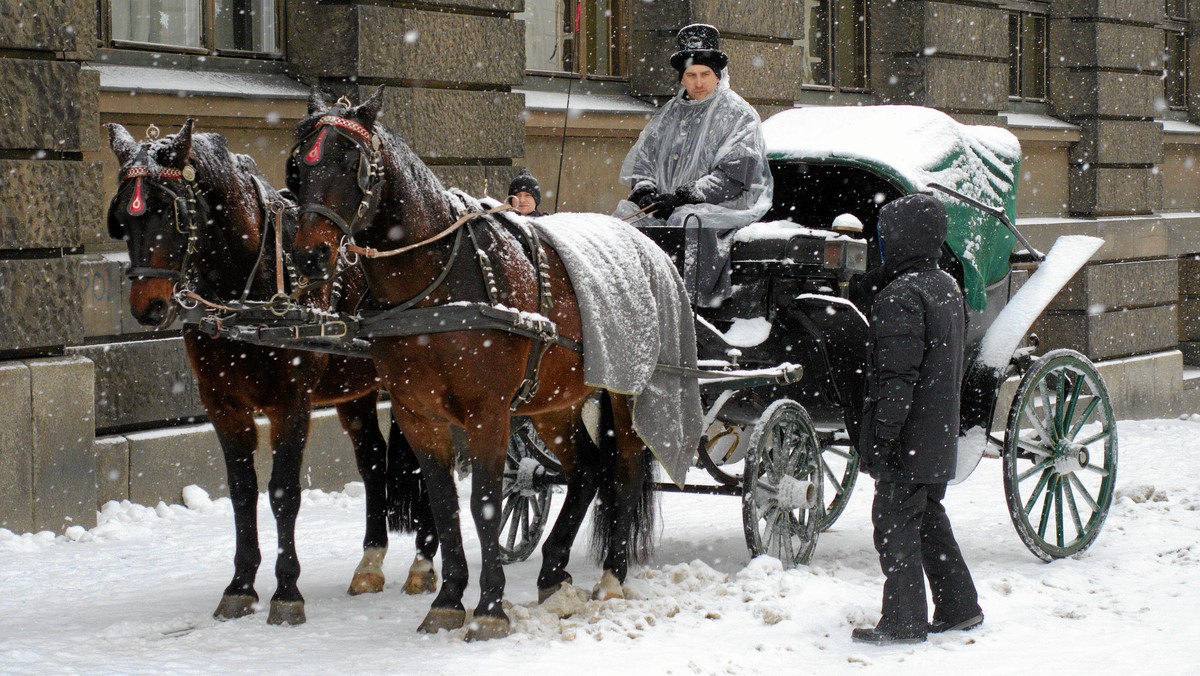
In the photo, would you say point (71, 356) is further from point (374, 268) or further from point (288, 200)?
point (374, 268)

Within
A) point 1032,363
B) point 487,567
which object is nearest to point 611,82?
point 1032,363

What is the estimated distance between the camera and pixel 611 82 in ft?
36.5

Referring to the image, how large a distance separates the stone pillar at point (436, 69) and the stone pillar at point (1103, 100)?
7.12m

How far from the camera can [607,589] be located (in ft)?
19.7

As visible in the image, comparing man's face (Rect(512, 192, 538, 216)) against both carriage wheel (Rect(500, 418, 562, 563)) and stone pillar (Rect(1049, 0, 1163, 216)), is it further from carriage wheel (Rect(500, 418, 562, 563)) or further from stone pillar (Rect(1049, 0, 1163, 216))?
stone pillar (Rect(1049, 0, 1163, 216))

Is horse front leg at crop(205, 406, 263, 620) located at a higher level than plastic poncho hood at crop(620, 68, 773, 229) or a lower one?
lower

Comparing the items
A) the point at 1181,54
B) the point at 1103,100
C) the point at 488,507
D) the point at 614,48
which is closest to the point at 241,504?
the point at 488,507

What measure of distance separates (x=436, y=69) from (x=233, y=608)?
458 centimetres

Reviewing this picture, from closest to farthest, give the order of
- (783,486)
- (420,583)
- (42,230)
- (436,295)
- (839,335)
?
(436,295)
(420,583)
(783,486)
(839,335)
(42,230)

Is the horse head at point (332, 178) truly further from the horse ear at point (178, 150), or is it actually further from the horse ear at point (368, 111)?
the horse ear at point (178, 150)

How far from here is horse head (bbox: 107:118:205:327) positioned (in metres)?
5.11

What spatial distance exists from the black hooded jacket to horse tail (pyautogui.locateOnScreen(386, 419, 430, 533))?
1982 millimetres

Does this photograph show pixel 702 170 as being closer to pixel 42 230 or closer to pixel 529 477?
pixel 529 477

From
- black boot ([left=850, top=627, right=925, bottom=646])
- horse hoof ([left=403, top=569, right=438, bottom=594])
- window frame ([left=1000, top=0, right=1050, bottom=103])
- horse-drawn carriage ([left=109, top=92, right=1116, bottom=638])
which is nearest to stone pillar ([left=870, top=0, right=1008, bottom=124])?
window frame ([left=1000, top=0, right=1050, bottom=103])
